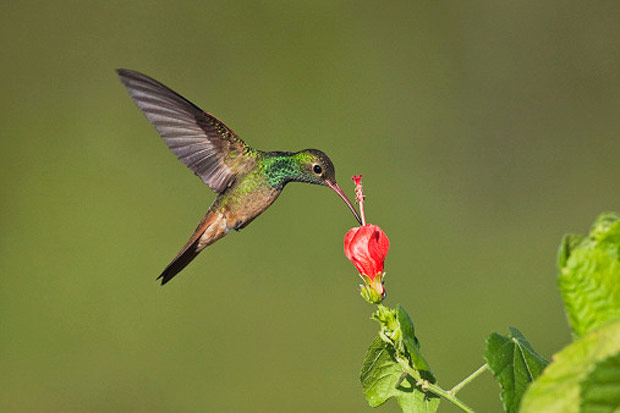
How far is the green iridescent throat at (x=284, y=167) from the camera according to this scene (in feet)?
5.13

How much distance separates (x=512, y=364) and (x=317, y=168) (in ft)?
2.84

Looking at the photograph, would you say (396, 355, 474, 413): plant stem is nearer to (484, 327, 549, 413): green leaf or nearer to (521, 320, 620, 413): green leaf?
(484, 327, 549, 413): green leaf

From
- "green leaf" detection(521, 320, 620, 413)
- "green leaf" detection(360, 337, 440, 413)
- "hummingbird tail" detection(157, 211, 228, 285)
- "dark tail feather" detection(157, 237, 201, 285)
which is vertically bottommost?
"green leaf" detection(360, 337, 440, 413)

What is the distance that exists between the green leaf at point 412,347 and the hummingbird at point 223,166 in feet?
2.05

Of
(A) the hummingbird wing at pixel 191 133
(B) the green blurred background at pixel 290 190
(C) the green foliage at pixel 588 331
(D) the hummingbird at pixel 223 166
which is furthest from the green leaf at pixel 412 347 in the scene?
(B) the green blurred background at pixel 290 190

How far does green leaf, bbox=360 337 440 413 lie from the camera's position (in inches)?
36.8

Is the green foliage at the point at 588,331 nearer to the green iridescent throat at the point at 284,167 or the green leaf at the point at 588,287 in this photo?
the green leaf at the point at 588,287

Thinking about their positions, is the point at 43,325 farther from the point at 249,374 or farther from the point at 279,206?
the point at 279,206

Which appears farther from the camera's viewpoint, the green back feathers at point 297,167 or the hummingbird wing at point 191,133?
the green back feathers at point 297,167

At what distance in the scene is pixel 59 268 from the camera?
182 inches

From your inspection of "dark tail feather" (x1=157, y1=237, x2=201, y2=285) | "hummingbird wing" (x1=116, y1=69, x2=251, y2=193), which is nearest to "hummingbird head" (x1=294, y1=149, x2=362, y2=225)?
"hummingbird wing" (x1=116, y1=69, x2=251, y2=193)

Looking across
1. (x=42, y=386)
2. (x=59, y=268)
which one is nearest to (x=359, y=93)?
(x=59, y=268)

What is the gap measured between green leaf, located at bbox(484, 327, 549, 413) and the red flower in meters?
0.30

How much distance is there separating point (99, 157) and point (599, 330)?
5.01 meters
